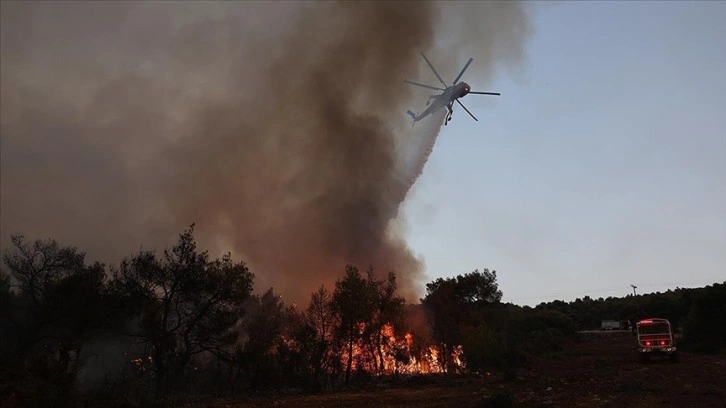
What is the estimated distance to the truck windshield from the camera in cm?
4575

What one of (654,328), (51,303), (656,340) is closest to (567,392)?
(656,340)

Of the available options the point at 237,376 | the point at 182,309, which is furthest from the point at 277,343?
the point at 182,309

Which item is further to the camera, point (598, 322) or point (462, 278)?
point (598, 322)

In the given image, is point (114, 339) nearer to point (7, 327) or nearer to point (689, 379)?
point (7, 327)

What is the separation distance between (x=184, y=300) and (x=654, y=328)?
40.9 metres

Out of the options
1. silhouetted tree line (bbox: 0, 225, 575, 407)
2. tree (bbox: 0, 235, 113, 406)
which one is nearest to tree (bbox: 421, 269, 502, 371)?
silhouetted tree line (bbox: 0, 225, 575, 407)

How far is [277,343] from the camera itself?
133 ft

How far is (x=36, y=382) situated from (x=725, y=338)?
2632 inches

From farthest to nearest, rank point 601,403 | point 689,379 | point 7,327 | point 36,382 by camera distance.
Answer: point 7,327 → point 689,379 → point 601,403 → point 36,382

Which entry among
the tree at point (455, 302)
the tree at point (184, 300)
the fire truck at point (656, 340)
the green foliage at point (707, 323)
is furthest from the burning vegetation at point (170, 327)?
the green foliage at point (707, 323)

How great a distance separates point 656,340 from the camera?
45750 millimetres

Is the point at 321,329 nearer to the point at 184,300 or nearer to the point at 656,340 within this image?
the point at 184,300

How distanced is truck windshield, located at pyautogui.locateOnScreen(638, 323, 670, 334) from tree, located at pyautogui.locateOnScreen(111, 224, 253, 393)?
117ft

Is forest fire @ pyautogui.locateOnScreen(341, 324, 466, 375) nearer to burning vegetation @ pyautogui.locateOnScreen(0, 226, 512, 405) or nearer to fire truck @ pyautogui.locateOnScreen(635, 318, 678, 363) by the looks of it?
burning vegetation @ pyautogui.locateOnScreen(0, 226, 512, 405)
